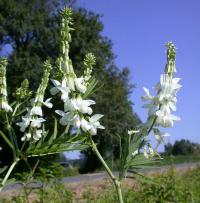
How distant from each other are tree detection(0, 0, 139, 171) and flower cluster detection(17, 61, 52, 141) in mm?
39025

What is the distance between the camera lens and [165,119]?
2.57m

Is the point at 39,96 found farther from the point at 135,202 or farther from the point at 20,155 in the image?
the point at 135,202

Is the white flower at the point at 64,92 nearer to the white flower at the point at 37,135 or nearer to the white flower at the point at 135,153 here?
the white flower at the point at 135,153

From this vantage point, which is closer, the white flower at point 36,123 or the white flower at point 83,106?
the white flower at point 83,106

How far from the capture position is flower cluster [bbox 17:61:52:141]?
338 cm

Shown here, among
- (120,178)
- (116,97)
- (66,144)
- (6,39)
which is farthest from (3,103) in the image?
(6,39)

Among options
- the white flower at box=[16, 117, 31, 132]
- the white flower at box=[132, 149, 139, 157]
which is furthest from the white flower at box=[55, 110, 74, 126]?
the white flower at box=[16, 117, 31, 132]

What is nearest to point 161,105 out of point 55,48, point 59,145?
point 59,145

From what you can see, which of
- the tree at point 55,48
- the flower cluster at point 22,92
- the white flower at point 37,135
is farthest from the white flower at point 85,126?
the tree at point 55,48

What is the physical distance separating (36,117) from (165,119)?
1.19m

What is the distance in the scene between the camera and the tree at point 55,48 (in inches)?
1704

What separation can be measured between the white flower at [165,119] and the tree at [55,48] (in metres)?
40.0

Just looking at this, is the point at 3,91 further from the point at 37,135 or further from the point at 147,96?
the point at 147,96

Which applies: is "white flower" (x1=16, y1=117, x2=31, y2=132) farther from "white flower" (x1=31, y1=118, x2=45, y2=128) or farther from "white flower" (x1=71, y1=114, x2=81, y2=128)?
"white flower" (x1=71, y1=114, x2=81, y2=128)
